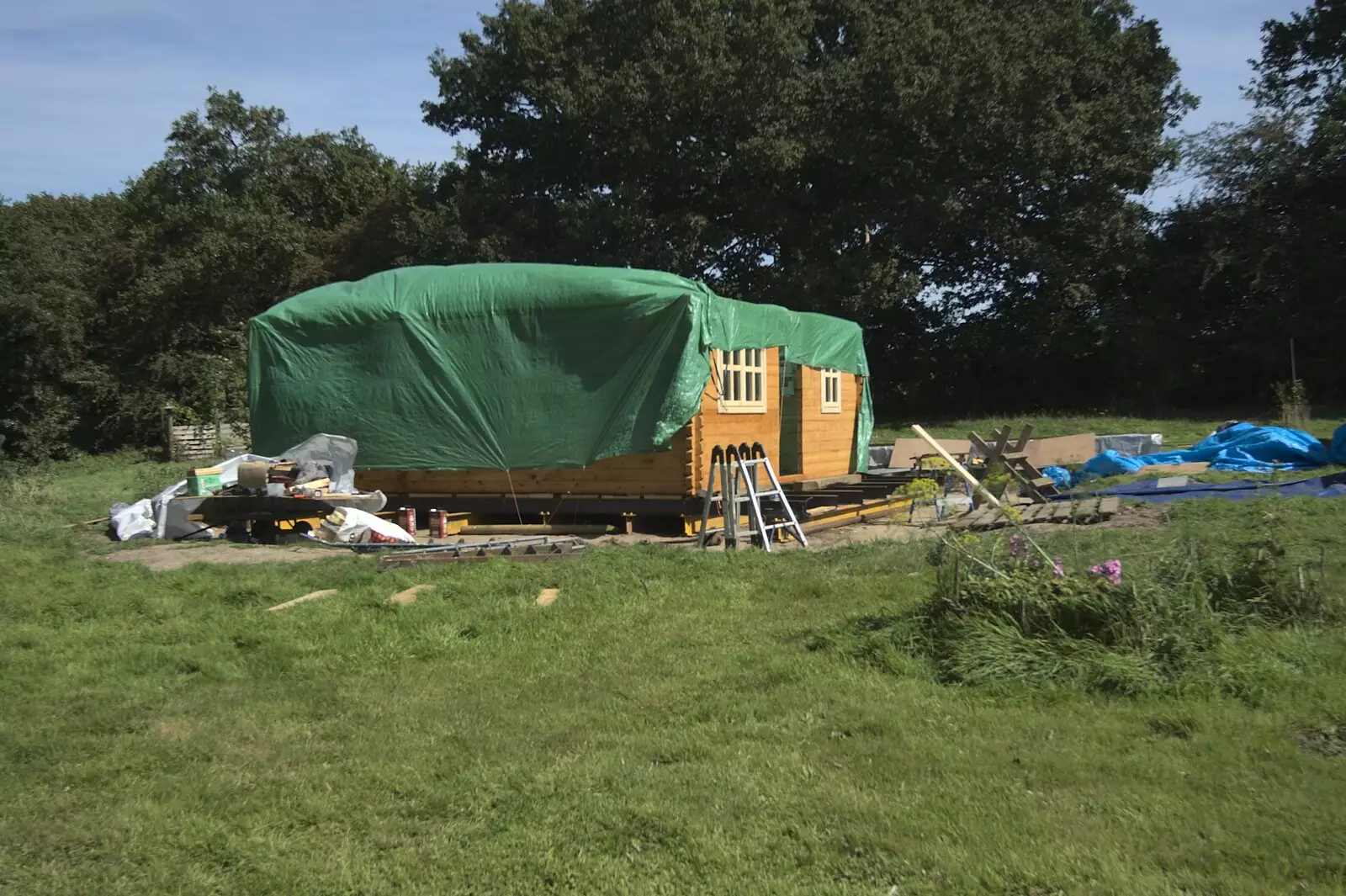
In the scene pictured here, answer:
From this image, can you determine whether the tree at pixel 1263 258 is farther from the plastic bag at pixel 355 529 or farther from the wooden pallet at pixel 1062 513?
the plastic bag at pixel 355 529

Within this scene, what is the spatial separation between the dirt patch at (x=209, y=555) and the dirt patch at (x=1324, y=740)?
783 centimetres

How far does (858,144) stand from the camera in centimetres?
2688

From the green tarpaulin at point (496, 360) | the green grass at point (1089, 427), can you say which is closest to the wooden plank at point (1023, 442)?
the green tarpaulin at point (496, 360)

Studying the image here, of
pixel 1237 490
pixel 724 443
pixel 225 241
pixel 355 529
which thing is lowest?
pixel 355 529

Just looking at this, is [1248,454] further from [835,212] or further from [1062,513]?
[835,212]

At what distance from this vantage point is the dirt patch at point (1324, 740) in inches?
157

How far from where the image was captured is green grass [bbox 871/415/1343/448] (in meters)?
21.2

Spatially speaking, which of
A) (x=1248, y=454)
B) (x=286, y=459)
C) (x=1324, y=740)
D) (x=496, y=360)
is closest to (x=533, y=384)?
(x=496, y=360)

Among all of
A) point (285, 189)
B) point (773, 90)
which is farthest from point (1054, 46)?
point (285, 189)

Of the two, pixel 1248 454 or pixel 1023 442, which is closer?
pixel 1023 442

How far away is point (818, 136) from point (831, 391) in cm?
1242

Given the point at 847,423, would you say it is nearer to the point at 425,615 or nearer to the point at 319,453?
the point at 319,453

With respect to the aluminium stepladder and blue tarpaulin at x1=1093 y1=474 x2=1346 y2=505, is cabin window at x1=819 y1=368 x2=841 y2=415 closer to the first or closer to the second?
blue tarpaulin at x1=1093 y1=474 x2=1346 y2=505

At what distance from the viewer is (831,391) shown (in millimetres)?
16062
